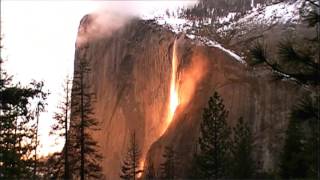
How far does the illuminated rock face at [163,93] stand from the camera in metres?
90.4

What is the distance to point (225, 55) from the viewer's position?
109062mm

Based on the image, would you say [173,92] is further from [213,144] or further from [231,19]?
[213,144]

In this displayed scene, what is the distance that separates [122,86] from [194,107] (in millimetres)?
37212

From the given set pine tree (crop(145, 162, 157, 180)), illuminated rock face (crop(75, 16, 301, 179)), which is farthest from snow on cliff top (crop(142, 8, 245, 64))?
pine tree (crop(145, 162, 157, 180))

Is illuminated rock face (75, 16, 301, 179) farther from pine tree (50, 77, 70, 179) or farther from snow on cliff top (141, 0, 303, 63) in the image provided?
pine tree (50, 77, 70, 179)

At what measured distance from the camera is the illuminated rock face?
90.4 meters

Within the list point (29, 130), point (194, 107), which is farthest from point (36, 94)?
point (194, 107)

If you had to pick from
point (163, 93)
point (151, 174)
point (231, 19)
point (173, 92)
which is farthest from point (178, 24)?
point (151, 174)

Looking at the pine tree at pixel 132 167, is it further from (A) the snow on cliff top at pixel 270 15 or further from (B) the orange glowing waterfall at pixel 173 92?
(A) the snow on cliff top at pixel 270 15

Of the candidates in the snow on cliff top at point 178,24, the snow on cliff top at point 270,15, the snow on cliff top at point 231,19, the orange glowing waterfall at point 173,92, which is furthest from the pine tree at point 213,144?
the orange glowing waterfall at point 173,92

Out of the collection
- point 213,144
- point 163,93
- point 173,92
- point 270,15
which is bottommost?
point 163,93

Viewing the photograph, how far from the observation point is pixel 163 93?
12069 cm

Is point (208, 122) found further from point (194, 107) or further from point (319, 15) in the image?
point (194, 107)

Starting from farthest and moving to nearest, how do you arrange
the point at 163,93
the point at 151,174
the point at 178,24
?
the point at 178,24, the point at 163,93, the point at 151,174
